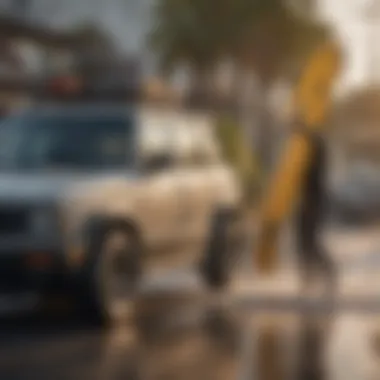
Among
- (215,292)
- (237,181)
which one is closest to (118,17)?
(237,181)

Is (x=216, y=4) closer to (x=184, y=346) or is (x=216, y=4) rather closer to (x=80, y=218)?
(x=80, y=218)

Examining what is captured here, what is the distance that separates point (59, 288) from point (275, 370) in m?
2.77

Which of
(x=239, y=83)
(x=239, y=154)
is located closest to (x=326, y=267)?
(x=239, y=154)

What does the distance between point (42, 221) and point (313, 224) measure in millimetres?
3747

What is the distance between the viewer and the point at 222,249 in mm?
14070

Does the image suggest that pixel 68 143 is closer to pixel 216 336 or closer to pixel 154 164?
pixel 154 164

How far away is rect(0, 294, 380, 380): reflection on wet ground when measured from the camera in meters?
10.2

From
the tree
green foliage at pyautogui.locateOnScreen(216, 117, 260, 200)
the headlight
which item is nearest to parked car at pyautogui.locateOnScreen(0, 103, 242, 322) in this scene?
the headlight

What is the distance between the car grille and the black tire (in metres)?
2.44

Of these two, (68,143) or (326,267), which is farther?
(326,267)

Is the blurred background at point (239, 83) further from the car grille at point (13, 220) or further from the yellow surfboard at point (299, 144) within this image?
the car grille at point (13, 220)

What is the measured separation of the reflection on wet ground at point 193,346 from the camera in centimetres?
1018

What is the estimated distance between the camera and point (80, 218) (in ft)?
39.3

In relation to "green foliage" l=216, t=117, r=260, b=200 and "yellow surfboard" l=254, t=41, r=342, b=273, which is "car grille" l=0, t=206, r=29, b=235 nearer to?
"green foliage" l=216, t=117, r=260, b=200
